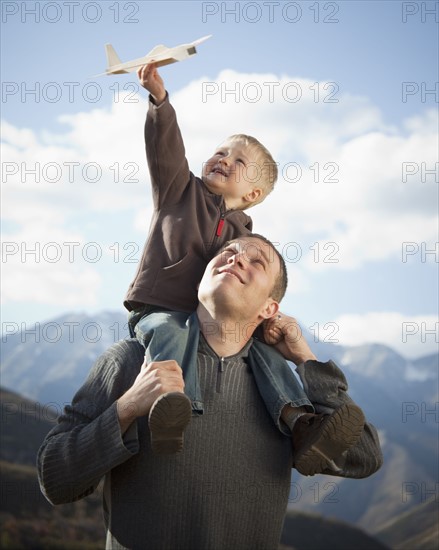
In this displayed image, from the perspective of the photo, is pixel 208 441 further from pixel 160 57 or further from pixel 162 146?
pixel 160 57

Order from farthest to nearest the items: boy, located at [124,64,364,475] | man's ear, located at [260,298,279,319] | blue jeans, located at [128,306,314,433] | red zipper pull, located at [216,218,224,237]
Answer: red zipper pull, located at [216,218,224,237] → man's ear, located at [260,298,279,319] → boy, located at [124,64,364,475] → blue jeans, located at [128,306,314,433]

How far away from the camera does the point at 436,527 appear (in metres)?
16.4

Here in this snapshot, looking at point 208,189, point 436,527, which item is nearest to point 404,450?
point 436,527

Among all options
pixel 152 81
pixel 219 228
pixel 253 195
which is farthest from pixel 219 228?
pixel 152 81

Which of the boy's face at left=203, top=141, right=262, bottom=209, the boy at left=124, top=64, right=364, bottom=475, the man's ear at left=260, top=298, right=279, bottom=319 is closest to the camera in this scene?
the boy at left=124, top=64, right=364, bottom=475

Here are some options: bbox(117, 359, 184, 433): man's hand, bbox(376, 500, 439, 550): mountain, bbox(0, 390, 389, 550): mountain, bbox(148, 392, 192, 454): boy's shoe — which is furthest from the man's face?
bbox(376, 500, 439, 550): mountain

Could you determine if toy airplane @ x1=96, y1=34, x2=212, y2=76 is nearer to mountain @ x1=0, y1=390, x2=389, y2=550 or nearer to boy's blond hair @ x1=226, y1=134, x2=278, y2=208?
boy's blond hair @ x1=226, y1=134, x2=278, y2=208

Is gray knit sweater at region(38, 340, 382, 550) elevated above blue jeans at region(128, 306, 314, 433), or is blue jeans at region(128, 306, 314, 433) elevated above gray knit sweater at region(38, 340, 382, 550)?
blue jeans at region(128, 306, 314, 433)

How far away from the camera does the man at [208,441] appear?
321 cm

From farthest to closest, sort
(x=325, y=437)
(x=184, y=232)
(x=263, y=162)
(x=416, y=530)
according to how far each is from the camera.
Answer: (x=416, y=530)
(x=263, y=162)
(x=184, y=232)
(x=325, y=437)

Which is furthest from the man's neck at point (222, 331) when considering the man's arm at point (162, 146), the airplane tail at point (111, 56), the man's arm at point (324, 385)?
the airplane tail at point (111, 56)

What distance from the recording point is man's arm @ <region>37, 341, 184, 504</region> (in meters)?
3.13

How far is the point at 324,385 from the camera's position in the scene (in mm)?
3627

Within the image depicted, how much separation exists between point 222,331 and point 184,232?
667 mm
